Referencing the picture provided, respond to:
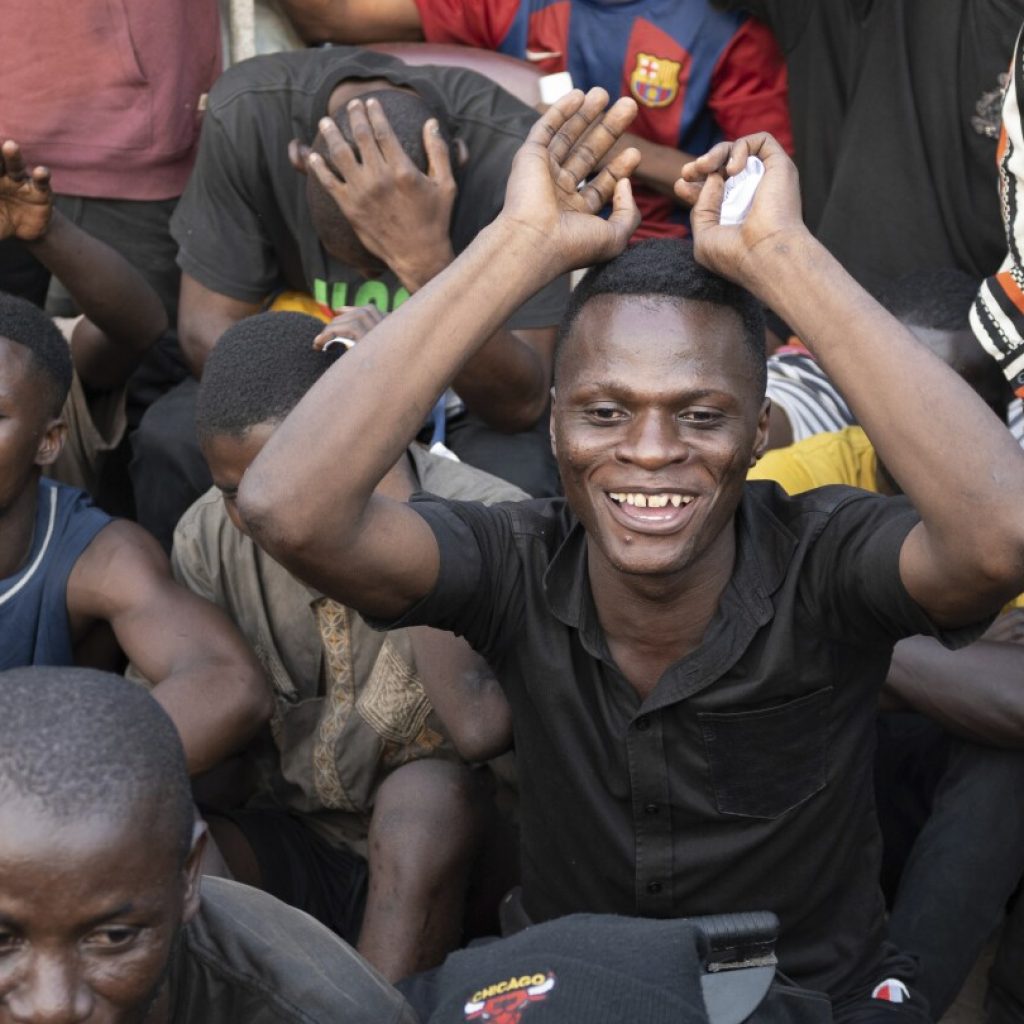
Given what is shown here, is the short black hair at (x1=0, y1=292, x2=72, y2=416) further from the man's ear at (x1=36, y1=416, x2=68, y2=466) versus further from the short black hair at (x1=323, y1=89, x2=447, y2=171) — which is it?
the short black hair at (x1=323, y1=89, x2=447, y2=171)

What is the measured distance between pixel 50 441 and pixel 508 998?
201cm

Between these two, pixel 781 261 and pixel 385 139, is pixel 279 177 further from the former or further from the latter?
pixel 781 261

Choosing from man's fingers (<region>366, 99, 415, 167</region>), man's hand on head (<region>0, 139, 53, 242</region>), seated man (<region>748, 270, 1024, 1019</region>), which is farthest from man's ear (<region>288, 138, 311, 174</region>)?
seated man (<region>748, 270, 1024, 1019</region>)

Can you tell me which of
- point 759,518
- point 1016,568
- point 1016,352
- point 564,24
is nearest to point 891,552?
point 1016,568

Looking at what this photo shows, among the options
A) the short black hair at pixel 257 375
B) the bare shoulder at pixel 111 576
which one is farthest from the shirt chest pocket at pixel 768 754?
the bare shoulder at pixel 111 576

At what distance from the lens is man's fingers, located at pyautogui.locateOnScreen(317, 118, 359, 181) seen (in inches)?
135

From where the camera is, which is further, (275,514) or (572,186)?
(572,186)

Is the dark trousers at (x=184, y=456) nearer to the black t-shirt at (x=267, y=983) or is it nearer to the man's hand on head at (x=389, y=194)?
the man's hand on head at (x=389, y=194)

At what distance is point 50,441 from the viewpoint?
3.19 m

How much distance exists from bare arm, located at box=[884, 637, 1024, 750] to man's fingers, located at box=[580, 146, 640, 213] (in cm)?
103

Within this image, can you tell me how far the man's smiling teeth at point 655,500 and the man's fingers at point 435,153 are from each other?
1.41 m

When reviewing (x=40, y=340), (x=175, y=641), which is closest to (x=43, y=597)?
(x=175, y=641)

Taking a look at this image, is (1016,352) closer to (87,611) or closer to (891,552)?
(891,552)

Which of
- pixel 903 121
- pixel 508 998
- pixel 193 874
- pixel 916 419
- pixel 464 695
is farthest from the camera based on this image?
pixel 903 121
